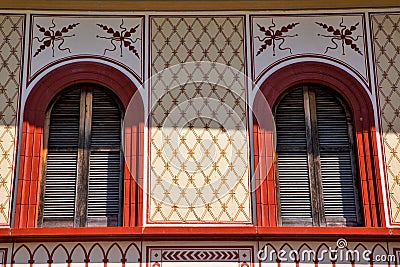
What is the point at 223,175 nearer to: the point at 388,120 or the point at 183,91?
the point at 183,91

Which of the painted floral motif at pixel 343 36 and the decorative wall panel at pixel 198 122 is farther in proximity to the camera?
the painted floral motif at pixel 343 36

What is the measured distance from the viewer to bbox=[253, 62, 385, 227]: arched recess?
12.2 metres

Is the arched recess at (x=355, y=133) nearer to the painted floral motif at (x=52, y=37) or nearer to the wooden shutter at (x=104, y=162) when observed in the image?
the wooden shutter at (x=104, y=162)

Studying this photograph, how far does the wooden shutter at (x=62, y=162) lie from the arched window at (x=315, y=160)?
315cm

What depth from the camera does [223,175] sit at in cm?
1240

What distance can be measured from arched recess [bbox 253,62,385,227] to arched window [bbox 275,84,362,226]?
16 cm

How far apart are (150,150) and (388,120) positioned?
12.2 feet

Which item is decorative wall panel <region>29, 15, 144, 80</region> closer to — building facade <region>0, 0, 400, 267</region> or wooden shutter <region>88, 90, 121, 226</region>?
building facade <region>0, 0, 400, 267</region>

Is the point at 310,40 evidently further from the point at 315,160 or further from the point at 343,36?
the point at 315,160

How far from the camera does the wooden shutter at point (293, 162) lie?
12367 mm

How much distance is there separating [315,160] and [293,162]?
34 cm

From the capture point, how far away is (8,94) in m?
12.8

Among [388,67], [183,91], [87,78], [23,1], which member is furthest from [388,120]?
[23,1]

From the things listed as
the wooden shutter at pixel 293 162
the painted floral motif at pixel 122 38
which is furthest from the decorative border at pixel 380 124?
the painted floral motif at pixel 122 38
